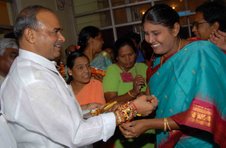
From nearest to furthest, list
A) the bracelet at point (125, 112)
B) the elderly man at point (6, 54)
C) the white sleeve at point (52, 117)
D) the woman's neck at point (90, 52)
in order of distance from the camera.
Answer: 1. the white sleeve at point (52, 117)
2. the bracelet at point (125, 112)
3. the elderly man at point (6, 54)
4. the woman's neck at point (90, 52)

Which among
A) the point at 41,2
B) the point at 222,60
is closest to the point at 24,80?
the point at 222,60

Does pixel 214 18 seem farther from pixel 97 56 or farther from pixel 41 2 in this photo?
pixel 41 2

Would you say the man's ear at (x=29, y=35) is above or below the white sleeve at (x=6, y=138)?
above

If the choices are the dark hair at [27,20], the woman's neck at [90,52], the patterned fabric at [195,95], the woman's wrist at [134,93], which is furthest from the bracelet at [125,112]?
the woman's neck at [90,52]

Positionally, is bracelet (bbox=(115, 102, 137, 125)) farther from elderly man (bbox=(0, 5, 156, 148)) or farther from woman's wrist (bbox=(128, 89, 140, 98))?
woman's wrist (bbox=(128, 89, 140, 98))

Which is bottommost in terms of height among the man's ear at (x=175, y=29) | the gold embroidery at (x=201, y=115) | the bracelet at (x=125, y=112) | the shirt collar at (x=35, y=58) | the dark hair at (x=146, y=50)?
the gold embroidery at (x=201, y=115)

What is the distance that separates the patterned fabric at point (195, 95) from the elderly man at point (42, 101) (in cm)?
47

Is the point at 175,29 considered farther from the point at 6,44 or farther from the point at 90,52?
the point at 90,52

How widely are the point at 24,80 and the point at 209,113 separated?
1294mm

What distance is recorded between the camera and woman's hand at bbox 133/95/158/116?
7.51ft

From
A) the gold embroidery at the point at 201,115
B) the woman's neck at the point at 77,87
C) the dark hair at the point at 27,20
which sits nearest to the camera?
the dark hair at the point at 27,20

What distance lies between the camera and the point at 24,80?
1.85 metres

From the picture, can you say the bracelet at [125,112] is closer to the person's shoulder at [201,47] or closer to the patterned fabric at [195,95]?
the patterned fabric at [195,95]

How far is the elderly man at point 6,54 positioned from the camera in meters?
3.36
